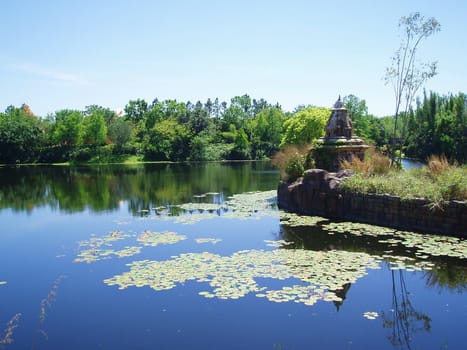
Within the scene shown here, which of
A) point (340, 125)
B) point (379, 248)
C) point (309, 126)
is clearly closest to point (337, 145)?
point (340, 125)

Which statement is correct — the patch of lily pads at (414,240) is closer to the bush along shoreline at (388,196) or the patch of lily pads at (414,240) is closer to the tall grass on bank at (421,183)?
the bush along shoreline at (388,196)

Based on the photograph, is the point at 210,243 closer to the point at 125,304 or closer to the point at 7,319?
the point at 125,304

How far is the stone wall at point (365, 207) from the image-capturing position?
566 inches

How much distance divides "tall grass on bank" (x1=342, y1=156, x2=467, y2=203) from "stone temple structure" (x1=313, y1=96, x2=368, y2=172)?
9.86ft

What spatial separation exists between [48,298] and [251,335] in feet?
15.7

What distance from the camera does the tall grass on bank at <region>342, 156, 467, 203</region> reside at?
14.6m

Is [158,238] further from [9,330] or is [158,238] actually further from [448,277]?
[448,277]

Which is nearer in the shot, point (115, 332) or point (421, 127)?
point (115, 332)

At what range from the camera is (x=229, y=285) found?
9867 millimetres

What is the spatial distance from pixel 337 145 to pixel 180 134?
50011mm

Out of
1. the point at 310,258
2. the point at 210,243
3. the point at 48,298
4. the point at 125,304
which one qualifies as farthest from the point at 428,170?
the point at 48,298

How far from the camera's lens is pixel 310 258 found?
39.2 ft

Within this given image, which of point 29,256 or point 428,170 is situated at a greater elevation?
point 428,170

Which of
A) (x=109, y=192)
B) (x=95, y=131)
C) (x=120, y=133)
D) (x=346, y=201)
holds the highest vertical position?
(x=95, y=131)
